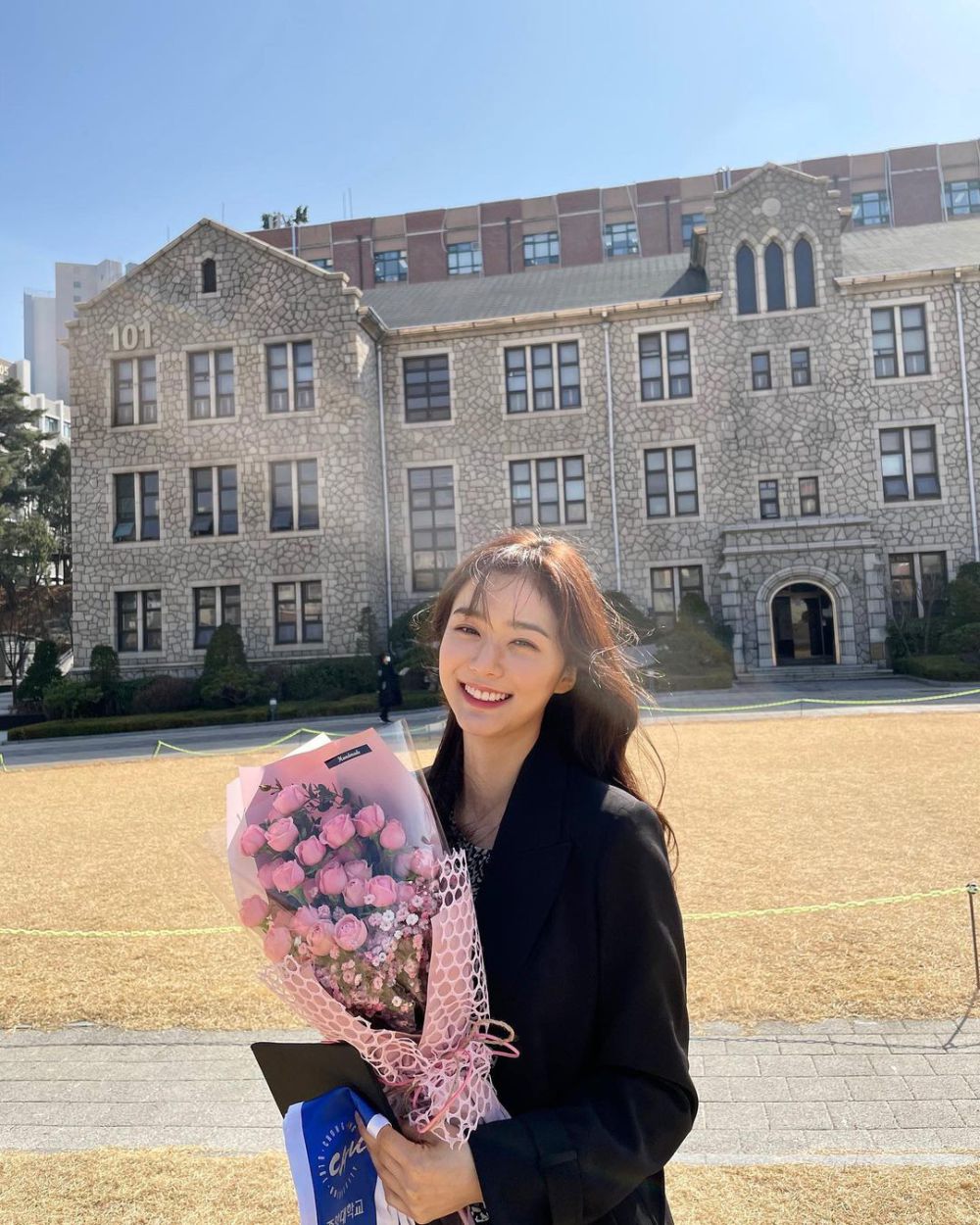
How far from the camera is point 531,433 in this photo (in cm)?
2894

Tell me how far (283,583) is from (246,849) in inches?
1086

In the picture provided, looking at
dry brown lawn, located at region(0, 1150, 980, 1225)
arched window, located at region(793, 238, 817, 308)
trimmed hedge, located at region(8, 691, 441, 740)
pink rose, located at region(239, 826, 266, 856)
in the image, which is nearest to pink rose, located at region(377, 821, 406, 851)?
pink rose, located at region(239, 826, 266, 856)

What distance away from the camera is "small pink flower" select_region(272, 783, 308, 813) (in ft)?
5.39

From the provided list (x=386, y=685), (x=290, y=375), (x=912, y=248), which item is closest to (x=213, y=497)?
Result: (x=290, y=375)

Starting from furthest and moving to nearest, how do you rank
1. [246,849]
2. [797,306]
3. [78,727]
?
[797,306], [78,727], [246,849]

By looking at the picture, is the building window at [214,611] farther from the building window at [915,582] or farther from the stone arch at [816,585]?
the building window at [915,582]

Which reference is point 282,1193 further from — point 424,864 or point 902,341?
point 902,341

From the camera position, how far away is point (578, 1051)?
170 centimetres

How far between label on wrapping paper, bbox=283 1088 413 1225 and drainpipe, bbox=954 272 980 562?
1157 inches

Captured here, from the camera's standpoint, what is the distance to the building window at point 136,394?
29297 millimetres

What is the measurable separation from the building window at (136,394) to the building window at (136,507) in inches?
74.2

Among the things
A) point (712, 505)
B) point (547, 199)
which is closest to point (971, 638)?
point (712, 505)

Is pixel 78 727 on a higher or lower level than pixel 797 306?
lower

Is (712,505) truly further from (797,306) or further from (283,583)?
(283,583)
